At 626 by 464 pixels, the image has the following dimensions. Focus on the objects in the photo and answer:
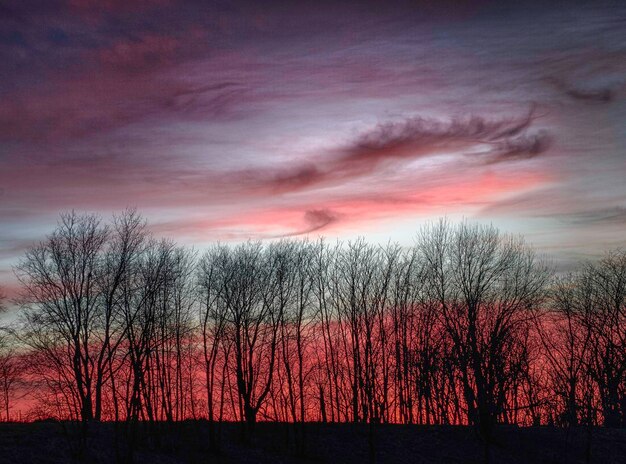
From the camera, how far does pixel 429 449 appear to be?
4653 centimetres

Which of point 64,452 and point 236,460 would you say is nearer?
point 64,452

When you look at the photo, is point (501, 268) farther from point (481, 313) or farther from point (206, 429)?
point (206, 429)

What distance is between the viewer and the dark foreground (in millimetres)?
34156

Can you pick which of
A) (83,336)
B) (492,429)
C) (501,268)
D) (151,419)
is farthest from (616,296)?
(83,336)

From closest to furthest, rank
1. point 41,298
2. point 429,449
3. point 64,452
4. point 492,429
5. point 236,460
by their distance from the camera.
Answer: point 64,452 → point 236,460 → point 41,298 → point 429,449 → point 492,429

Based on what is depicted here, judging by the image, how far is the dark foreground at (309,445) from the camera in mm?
34156

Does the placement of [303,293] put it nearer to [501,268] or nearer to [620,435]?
[501,268]

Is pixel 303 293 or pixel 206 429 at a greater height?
pixel 303 293

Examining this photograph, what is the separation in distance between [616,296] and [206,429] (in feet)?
122

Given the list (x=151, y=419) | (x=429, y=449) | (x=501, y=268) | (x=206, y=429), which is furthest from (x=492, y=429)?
(x=151, y=419)

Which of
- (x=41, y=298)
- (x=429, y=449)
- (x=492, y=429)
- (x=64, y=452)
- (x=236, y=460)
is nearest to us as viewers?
(x=64, y=452)

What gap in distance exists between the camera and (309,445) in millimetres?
45656

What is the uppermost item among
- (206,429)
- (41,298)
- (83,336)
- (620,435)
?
(41,298)

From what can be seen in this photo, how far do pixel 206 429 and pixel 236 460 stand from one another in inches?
275
